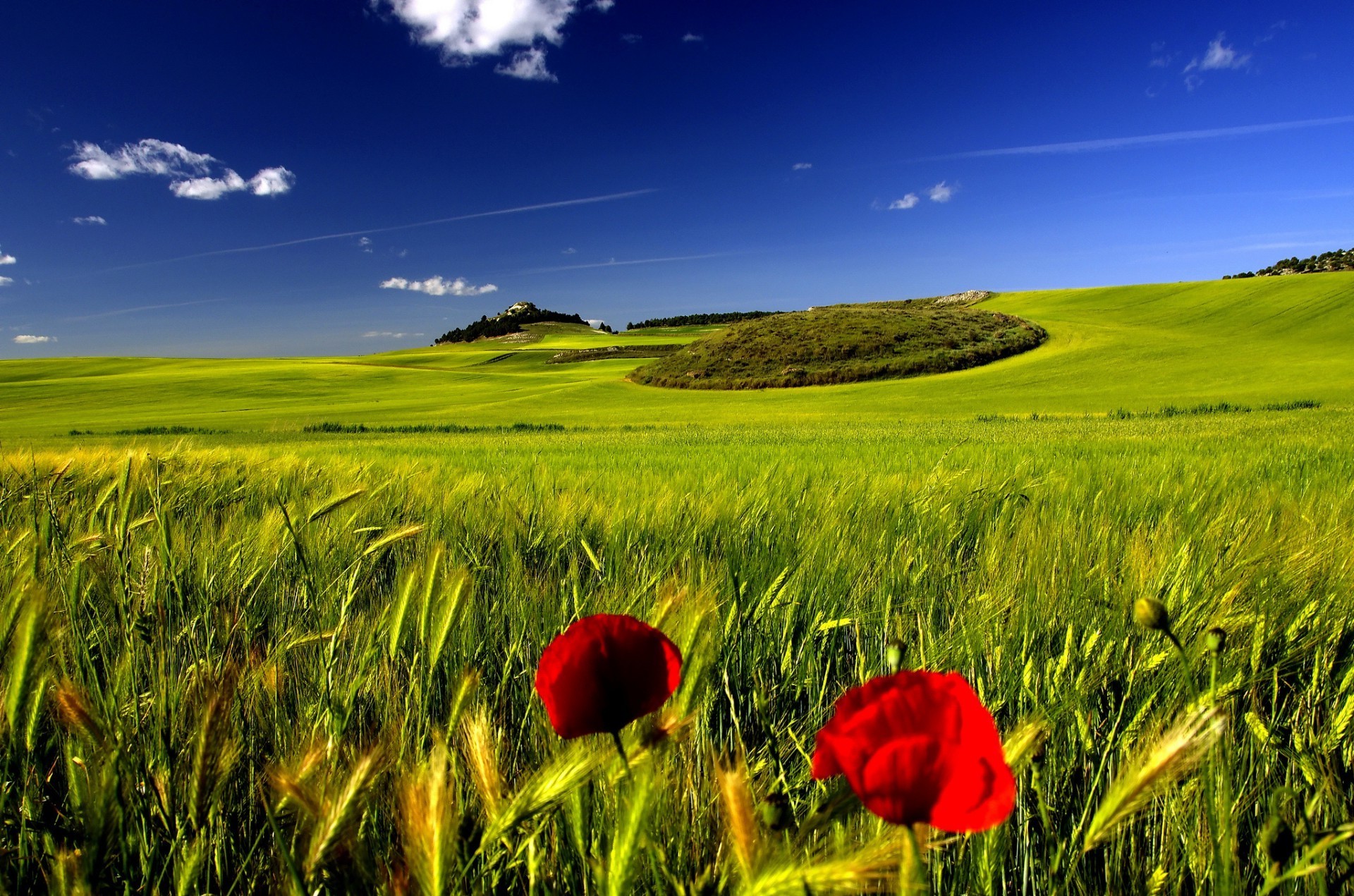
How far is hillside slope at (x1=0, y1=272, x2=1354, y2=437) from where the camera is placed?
21.4 metres

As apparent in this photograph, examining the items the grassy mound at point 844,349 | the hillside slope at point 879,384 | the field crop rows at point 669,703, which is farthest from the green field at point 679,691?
the grassy mound at point 844,349

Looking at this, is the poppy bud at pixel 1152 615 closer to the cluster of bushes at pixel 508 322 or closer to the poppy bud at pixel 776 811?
the poppy bud at pixel 776 811

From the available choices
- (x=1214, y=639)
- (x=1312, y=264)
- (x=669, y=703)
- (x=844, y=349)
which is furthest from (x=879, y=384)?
(x=1312, y=264)

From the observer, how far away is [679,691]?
2.73 feet

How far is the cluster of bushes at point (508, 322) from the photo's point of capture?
82062 millimetres

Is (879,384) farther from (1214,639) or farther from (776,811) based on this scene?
(776,811)

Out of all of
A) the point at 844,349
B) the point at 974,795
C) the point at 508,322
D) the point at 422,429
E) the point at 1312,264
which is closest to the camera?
the point at 974,795

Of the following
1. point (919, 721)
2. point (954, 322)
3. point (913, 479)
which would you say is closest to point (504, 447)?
point (913, 479)

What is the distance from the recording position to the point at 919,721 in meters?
0.41

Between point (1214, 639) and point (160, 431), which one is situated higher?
point (1214, 639)

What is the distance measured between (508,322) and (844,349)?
58490mm

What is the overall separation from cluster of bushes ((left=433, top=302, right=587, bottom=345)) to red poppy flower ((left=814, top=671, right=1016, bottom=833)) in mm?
83750

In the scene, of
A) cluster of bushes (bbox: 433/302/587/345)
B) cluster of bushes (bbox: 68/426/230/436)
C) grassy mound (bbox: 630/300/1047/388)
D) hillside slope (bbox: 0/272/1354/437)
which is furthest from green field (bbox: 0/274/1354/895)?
cluster of bushes (bbox: 433/302/587/345)

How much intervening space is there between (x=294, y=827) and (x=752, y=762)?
0.64 metres
